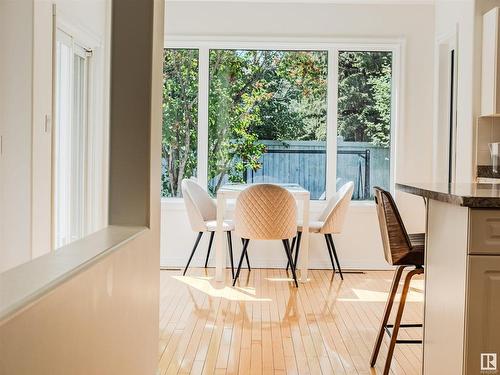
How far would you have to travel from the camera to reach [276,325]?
3.90 meters

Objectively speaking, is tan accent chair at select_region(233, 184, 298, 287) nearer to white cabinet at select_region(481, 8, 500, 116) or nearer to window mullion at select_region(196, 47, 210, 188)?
window mullion at select_region(196, 47, 210, 188)

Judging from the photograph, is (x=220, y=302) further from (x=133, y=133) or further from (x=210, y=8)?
(x=210, y=8)

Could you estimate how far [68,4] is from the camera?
432cm

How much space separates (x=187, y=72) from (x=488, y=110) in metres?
3.04

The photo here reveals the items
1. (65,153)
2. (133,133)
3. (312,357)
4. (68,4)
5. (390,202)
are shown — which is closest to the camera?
(133,133)

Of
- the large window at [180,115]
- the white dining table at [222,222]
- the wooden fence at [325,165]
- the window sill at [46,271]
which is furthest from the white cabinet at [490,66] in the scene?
the window sill at [46,271]

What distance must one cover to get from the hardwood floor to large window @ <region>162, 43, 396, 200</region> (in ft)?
3.84

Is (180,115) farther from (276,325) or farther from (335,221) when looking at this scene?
(276,325)

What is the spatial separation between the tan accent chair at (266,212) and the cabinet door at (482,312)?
3.06 metres

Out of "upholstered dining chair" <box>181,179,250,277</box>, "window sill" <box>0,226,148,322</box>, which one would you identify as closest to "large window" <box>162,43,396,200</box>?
"upholstered dining chair" <box>181,179,250,277</box>

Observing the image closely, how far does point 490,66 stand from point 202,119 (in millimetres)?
2868

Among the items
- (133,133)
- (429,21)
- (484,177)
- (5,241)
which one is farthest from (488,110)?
(5,241)

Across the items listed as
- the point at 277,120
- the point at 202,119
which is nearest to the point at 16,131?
the point at 202,119

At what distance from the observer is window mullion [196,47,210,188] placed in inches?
245
